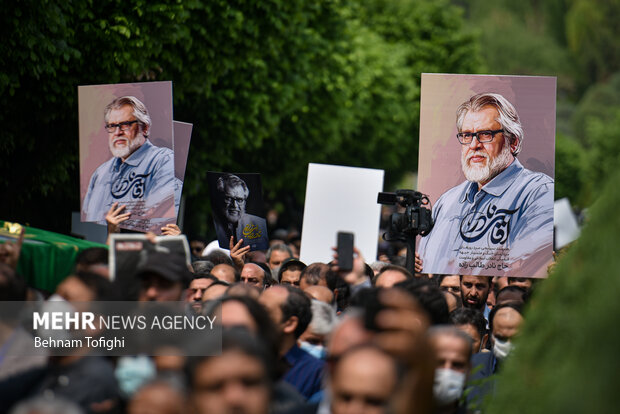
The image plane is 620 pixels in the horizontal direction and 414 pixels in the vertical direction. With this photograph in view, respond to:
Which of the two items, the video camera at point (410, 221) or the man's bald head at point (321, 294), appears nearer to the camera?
the man's bald head at point (321, 294)

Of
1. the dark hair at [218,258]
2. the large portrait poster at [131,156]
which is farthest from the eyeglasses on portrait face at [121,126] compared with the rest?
the dark hair at [218,258]

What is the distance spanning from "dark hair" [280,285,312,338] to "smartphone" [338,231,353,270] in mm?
277

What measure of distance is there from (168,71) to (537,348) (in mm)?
13465

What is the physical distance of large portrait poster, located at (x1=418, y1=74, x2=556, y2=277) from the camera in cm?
801

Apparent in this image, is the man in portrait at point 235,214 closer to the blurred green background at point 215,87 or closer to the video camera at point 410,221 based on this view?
the video camera at point 410,221

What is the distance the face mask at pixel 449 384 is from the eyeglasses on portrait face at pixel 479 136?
12.9 ft

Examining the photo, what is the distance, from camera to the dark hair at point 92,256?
5.62 metres

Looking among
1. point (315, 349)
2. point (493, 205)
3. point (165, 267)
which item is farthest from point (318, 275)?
point (165, 267)

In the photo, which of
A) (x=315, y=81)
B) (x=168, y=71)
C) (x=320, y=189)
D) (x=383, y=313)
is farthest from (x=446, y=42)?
(x=383, y=313)

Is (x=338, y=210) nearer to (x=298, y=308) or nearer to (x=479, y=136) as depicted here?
(x=479, y=136)

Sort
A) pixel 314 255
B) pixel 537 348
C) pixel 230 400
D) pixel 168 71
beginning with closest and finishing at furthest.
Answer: pixel 537 348
pixel 230 400
pixel 314 255
pixel 168 71

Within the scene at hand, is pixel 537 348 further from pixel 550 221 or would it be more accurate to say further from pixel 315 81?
pixel 315 81

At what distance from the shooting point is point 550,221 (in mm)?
7965

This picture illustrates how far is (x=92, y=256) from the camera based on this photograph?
5.66 metres
